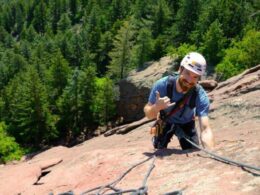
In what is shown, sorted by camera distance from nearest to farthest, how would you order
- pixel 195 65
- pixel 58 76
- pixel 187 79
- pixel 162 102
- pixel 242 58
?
1. pixel 162 102
2. pixel 195 65
3. pixel 187 79
4. pixel 242 58
5. pixel 58 76

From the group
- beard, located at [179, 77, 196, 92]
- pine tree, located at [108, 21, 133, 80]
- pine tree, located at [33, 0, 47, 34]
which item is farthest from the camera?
pine tree, located at [33, 0, 47, 34]

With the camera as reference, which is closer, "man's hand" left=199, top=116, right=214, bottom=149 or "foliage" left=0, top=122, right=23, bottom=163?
"man's hand" left=199, top=116, right=214, bottom=149

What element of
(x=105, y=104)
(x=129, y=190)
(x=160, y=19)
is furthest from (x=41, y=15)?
(x=129, y=190)

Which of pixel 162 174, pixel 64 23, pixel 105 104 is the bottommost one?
pixel 105 104

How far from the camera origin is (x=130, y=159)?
7.57 metres

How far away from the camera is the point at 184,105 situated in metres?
7.38

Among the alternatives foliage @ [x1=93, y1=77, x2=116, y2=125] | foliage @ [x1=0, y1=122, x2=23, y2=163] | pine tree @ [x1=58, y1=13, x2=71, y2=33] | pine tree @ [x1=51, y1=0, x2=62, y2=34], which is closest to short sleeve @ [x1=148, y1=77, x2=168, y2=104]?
foliage @ [x1=0, y1=122, x2=23, y2=163]

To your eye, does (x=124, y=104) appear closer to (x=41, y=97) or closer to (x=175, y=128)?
(x=41, y=97)

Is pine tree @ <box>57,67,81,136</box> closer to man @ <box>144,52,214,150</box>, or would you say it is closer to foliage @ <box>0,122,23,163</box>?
foliage @ <box>0,122,23,163</box>

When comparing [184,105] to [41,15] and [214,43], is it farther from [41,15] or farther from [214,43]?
[41,15]

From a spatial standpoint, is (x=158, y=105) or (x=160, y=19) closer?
(x=158, y=105)

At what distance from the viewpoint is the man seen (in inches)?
263

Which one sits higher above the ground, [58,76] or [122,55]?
[122,55]

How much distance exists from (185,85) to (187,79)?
0.17 meters
